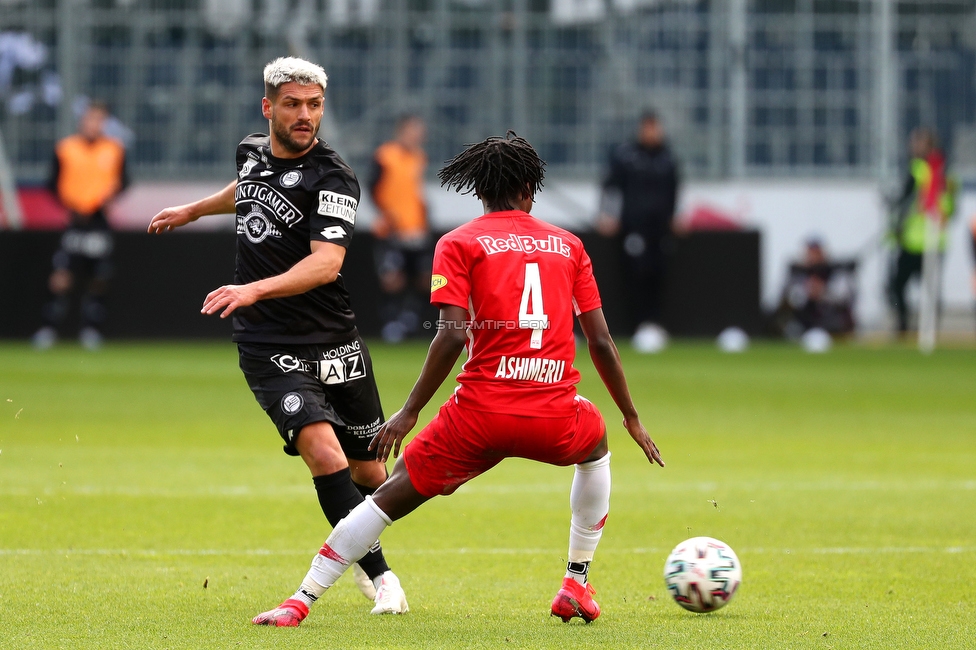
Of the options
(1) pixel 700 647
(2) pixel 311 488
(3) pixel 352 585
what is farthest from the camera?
(2) pixel 311 488

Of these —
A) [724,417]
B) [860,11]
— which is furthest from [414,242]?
[860,11]

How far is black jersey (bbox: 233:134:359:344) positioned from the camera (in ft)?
21.2

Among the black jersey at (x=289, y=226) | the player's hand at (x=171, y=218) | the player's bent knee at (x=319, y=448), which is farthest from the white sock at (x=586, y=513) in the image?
the player's hand at (x=171, y=218)

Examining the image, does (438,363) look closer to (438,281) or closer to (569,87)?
(438,281)

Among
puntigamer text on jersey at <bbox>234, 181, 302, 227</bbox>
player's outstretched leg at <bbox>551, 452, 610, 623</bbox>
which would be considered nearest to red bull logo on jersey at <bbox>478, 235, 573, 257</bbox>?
player's outstretched leg at <bbox>551, 452, 610, 623</bbox>

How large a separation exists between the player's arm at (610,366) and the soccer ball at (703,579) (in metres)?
0.48

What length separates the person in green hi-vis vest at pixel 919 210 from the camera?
22.6 metres

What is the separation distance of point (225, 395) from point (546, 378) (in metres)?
10.6

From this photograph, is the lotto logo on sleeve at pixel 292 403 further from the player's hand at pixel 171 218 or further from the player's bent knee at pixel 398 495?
the player's hand at pixel 171 218

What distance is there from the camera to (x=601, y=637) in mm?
5738

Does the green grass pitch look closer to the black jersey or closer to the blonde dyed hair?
the black jersey

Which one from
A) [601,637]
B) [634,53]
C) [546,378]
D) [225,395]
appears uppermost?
[634,53]

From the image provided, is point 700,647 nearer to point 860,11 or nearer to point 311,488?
point 311,488

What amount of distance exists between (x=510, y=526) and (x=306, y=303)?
9.05ft
